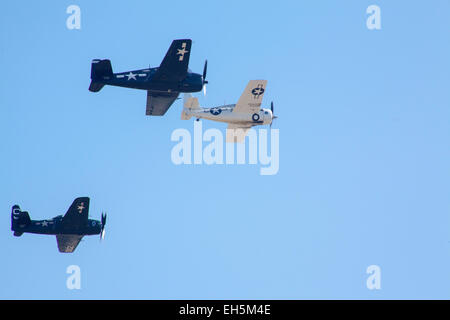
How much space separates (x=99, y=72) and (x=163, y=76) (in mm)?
3702

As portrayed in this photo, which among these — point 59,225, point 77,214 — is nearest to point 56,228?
point 59,225

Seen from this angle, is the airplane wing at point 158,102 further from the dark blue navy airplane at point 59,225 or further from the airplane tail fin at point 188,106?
the dark blue navy airplane at point 59,225

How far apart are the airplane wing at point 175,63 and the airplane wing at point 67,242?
14058 mm

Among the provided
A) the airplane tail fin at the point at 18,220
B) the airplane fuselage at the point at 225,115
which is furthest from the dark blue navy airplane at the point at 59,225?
the airplane fuselage at the point at 225,115

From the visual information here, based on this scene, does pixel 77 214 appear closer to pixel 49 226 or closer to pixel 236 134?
pixel 49 226

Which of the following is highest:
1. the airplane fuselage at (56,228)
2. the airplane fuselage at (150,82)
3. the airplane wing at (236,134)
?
the airplane fuselage at (150,82)

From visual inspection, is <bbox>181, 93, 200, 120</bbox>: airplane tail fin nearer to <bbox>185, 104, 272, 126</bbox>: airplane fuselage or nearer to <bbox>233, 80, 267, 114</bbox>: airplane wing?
<bbox>185, 104, 272, 126</bbox>: airplane fuselage

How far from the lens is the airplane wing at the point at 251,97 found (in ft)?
206

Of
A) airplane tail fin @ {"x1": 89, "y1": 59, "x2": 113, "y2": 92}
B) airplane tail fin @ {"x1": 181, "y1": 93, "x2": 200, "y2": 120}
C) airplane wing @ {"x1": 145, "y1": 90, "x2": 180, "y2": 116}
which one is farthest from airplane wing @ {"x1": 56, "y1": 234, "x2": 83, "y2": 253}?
airplane tail fin @ {"x1": 89, "y1": 59, "x2": 113, "y2": 92}

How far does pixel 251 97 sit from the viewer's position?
6291 cm

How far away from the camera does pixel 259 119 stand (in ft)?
209

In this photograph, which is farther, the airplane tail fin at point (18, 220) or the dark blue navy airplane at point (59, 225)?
the airplane tail fin at point (18, 220)
